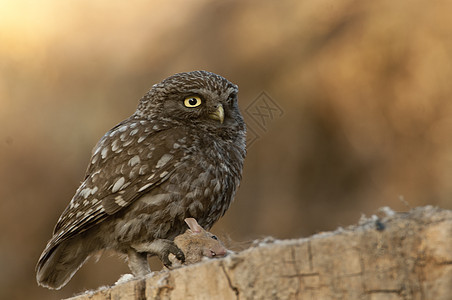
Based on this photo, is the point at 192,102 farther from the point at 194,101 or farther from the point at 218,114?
the point at 218,114

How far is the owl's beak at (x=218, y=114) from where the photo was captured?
151 inches

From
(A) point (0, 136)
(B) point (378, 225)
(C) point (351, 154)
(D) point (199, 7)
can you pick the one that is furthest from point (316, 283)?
(A) point (0, 136)

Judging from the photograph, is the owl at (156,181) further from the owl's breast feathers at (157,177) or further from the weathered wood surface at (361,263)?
the weathered wood surface at (361,263)

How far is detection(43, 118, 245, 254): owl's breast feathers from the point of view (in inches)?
137

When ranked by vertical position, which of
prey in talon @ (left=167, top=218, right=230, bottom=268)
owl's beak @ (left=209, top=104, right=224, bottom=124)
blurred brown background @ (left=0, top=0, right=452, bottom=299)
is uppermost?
blurred brown background @ (left=0, top=0, right=452, bottom=299)

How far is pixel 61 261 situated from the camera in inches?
148

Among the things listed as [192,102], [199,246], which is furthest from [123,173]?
[199,246]

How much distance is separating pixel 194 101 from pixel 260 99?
164 inches

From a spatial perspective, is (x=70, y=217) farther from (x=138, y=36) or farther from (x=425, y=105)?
(x=138, y=36)

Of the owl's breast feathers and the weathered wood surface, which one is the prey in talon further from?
the owl's breast feathers

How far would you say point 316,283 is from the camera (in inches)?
68.2

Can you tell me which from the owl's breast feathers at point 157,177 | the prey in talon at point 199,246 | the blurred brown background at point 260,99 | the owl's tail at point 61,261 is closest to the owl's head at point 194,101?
→ the owl's breast feathers at point 157,177

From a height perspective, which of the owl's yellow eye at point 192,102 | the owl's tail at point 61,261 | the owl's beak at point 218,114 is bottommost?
the owl's tail at point 61,261

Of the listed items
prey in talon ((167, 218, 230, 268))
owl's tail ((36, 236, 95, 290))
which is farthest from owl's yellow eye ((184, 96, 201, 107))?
prey in talon ((167, 218, 230, 268))
